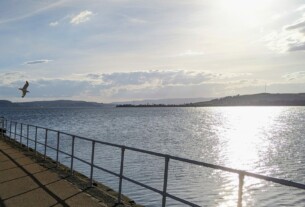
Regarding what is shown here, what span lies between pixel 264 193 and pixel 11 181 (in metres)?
11.0

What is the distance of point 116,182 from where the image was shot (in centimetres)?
1816

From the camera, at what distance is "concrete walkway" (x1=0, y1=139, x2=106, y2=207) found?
27.3 ft

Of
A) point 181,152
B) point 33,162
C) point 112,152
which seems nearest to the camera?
point 33,162

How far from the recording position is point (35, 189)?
9.50 metres

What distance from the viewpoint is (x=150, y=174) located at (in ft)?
69.6

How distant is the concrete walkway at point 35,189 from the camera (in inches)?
328

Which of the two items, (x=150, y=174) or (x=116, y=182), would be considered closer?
(x=116, y=182)

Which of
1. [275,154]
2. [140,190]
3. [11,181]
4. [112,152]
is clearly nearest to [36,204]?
[11,181]

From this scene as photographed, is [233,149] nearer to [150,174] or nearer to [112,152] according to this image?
[112,152]

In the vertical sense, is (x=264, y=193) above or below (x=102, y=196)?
below

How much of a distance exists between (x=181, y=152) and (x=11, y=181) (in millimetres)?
25298

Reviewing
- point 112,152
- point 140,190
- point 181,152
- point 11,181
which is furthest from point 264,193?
point 181,152

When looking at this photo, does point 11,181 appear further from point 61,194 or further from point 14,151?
point 14,151

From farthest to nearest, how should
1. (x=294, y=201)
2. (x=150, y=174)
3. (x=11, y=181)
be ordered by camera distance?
1. (x=150, y=174)
2. (x=294, y=201)
3. (x=11, y=181)
